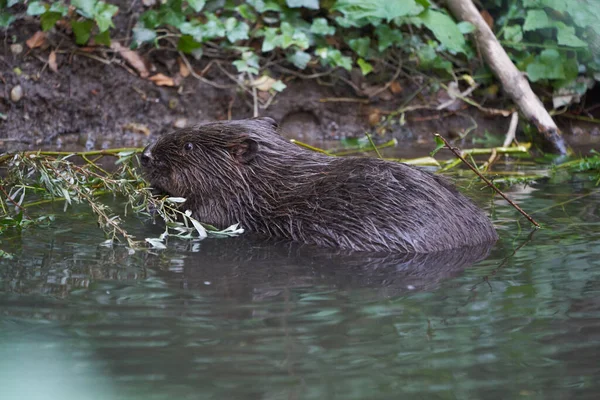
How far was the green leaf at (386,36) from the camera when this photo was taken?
775cm

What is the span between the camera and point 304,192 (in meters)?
4.28

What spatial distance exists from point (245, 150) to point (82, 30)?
10.9ft

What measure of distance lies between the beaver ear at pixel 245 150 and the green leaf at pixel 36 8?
9.93 feet

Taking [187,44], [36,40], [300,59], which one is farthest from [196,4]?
[36,40]

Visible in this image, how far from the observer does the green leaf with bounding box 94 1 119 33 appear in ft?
22.8

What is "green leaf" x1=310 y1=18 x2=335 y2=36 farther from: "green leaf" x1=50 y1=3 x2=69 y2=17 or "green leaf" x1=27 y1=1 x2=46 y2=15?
"green leaf" x1=27 y1=1 x2=46 y2=15

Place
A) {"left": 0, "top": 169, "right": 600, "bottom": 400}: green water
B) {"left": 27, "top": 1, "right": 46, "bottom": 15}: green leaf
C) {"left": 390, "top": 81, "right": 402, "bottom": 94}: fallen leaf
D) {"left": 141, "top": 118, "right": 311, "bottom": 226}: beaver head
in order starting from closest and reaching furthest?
{"left": 0, "top": 169, "right": 600, "bottom": 400}: green water, {"left": 141, "top": 118, "right": 311, "bottom": 226}: beaver head, {"left": 27, "top": 1, "right": 46, "bottom": 15}: green leaf, {"left": 390, "top": 81, "right": 402, "bottom": 94}: fallen leaf

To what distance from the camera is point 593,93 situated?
8406 millimetres

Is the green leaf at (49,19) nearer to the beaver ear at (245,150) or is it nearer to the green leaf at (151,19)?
the green leaf at (151,19)

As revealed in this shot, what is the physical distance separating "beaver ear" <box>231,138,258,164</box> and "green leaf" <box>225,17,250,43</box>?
2.98 meters

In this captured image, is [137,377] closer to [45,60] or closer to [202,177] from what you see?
[202,177]

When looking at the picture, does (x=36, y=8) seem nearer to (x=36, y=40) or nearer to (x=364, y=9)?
(x=36, y=40)

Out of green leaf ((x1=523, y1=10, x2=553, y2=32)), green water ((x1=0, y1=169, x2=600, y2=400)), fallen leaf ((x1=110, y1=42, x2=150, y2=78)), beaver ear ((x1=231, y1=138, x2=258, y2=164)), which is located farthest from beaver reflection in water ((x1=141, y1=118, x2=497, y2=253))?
green leaf ((x1=523, y1=10, x2=553, y2=32))

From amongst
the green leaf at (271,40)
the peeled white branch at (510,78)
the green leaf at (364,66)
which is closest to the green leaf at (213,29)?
the green leaf at (271,40)
